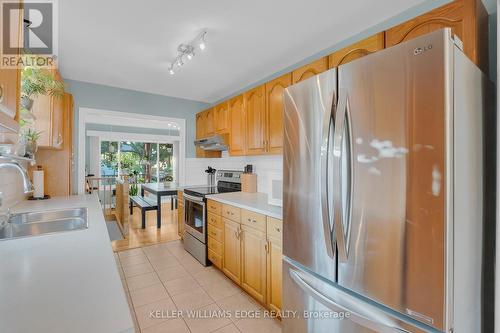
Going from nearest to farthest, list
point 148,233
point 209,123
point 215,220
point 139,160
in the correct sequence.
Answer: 1. point 215,220
2. point 209,123
3. point 148,233
4. point 139,160

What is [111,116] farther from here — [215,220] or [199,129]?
[215,220]

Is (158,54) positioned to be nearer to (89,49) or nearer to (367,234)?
(89,49)

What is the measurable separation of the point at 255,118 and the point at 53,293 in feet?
7.73

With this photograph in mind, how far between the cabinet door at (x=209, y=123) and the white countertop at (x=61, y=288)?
2.64 meters

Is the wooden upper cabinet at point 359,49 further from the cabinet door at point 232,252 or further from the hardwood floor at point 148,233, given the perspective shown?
the hardwood floor at point 148,233

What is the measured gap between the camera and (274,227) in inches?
74.9

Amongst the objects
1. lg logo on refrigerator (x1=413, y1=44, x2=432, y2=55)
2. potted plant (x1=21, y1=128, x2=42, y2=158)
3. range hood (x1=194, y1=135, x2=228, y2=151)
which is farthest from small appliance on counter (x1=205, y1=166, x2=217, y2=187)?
lg logo on refrigerator (x1=413, y1=44, x2=432, y2=55)

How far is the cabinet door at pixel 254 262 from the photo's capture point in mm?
2047

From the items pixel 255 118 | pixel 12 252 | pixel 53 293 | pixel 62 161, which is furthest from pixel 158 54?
pixel 53 293

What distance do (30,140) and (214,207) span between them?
1.83 metres

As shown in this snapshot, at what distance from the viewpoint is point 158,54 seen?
2424 millimetres

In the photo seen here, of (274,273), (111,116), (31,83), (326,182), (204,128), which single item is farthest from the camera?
(204,128)

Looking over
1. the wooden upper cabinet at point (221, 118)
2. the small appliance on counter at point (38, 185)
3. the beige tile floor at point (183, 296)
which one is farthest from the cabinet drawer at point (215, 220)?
the small appliance on counter at point (38, 185)

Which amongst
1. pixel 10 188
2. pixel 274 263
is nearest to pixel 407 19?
pixel 274 263
